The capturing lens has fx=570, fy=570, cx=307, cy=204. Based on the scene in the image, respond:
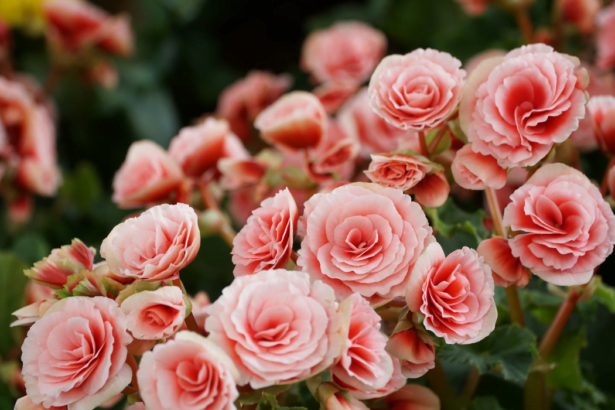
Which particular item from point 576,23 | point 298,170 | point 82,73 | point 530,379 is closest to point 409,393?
point 530,379

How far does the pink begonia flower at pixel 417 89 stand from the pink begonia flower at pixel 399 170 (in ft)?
0.07

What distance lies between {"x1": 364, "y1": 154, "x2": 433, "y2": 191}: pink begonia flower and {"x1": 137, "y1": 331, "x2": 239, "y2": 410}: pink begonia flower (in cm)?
15

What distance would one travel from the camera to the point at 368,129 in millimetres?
636

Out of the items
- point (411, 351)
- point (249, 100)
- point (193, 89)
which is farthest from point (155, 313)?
point (193, 89)

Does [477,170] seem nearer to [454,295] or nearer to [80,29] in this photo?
[454,295]

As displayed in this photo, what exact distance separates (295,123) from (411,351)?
0.76ft

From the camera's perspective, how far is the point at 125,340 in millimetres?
307

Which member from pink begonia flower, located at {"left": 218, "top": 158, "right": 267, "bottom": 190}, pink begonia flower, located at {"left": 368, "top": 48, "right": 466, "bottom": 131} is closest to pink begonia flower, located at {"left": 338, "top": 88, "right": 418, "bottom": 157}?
pink begonia flower, located at {"left": 218, "top": 158, "right": 267, "bottom": 190}

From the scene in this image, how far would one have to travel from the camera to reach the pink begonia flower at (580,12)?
0.75 metres

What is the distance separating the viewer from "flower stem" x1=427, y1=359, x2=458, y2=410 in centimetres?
42

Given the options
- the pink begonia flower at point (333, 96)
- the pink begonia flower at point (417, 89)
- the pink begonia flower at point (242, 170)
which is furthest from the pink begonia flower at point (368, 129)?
the pink begonia flower at point (417, 89)

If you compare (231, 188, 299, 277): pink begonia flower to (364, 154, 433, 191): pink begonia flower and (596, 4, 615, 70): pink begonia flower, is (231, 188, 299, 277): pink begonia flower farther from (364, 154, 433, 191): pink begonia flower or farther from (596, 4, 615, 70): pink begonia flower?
(596, 4, 615, 70): pink begonia flower

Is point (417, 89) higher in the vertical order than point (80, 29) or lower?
higher

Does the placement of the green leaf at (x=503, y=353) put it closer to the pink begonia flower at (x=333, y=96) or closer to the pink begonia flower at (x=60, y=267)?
the pink begonia flower at (x=60, y=267)
